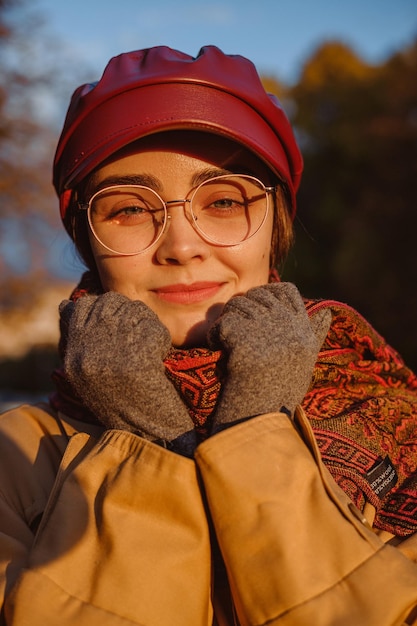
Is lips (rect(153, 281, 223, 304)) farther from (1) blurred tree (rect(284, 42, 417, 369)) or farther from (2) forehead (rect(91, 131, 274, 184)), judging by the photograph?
(1) blurred tree (rect(284, 42, 417, 369))

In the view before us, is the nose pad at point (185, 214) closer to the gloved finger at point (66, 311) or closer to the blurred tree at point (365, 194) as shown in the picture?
the gloved finger at point (66, 311)

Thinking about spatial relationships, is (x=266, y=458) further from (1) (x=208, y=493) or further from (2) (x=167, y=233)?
(2) (x=167, y=233)

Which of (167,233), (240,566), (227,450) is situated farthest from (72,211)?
(240,566)

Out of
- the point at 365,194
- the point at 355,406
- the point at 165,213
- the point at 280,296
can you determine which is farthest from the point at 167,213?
the point at 365,194

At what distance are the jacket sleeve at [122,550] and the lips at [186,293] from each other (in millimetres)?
533

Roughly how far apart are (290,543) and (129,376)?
0.60 metres

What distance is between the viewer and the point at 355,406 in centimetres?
222

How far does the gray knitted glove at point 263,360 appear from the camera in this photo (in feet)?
5.85

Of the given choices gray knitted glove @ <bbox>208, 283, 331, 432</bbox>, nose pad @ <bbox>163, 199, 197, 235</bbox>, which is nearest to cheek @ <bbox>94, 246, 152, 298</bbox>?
nose pad @ <bbox>163, 199, 197, 235</bbox>

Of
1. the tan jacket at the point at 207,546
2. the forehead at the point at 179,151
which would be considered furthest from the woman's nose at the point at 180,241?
→ the tan jacket at the point at 207,546

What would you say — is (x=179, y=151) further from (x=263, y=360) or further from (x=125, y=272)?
(x=263, y=360)

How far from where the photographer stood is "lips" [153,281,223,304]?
2.12 meters

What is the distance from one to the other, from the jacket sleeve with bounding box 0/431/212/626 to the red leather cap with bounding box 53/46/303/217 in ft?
3.16

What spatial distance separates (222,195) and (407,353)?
14059 mm
